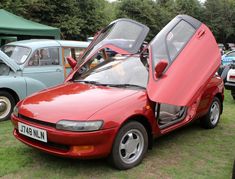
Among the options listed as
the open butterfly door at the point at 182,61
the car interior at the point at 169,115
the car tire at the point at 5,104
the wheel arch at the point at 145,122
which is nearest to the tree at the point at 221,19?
the car tire at the point at 5,104

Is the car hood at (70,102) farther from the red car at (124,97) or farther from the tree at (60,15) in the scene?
the tree at (60,15)

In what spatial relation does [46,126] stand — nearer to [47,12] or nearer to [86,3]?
[47,12]

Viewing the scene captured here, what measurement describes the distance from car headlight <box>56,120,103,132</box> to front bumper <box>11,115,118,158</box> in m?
0.05

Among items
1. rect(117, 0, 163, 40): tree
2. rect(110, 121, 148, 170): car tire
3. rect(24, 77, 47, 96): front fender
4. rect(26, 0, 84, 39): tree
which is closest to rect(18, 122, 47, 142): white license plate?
rect(110, 121, 148, 170): car tire

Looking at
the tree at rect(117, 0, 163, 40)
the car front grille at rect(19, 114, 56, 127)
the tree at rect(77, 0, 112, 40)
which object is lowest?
the tree at rect(117, 0, 163, 40)

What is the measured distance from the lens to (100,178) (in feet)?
13.4

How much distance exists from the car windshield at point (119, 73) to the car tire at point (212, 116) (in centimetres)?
179

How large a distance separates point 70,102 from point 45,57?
4.42 m

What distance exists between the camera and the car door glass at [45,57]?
8156mm

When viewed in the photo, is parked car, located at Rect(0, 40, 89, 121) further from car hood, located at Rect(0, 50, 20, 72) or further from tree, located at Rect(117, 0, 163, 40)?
tree, located at Rect(117, 0, 163, 40)

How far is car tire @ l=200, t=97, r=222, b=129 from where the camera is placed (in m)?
6.21

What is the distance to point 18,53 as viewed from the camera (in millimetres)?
8242

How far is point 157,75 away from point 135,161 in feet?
3.80

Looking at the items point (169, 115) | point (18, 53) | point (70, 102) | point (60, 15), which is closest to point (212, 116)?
point (169, 115)
